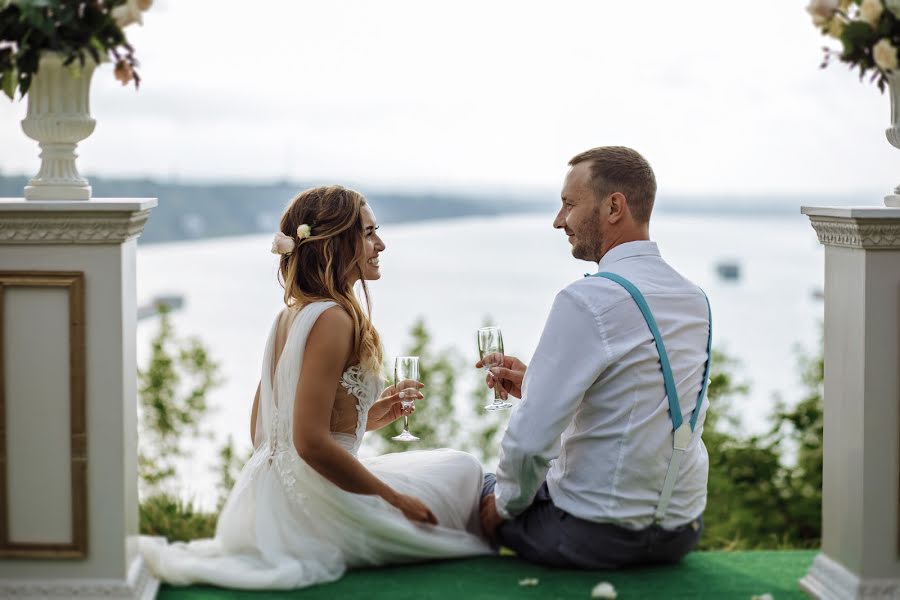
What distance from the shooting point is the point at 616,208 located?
11.0 ft

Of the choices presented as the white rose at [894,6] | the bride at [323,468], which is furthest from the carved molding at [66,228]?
the white rose at [894,6]

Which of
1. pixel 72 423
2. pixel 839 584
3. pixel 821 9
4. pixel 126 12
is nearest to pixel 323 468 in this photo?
pixel 72 423

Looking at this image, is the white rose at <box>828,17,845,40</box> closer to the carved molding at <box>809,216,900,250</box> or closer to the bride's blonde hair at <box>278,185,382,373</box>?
the carved molding at <box>809,216,900,250</box>

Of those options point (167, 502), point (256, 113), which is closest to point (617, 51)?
point (256, 113)

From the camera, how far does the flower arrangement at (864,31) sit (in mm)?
2812

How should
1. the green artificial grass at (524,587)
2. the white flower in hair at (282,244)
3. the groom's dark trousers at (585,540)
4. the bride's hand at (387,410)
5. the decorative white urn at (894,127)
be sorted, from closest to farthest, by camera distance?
the decorative white urn at (894,127) → the green artificial grass at (524,587) → the groom's dark trousers at (585,540) → the white flower in hair at (282,244) → the bride's hand at (387,410)

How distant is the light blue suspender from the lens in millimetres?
3158

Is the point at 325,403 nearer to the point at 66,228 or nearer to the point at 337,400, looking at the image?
the point at 337,400

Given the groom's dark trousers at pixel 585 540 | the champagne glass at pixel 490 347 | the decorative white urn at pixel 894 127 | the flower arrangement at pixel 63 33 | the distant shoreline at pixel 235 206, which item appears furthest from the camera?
the distant shoreline at pixel 235 206

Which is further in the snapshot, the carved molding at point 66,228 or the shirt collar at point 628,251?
the shirt collar at point 628,251

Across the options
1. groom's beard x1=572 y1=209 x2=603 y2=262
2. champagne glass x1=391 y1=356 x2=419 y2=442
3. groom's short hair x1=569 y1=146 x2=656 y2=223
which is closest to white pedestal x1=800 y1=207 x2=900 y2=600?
groom's short hair x1=569 y1=146 x2=656 y2=223

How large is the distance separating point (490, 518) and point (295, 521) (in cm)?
66

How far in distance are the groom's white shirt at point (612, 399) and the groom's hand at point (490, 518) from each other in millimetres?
221

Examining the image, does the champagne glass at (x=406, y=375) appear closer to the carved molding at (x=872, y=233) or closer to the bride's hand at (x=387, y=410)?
the bride's hand at (x=387, y=410)
